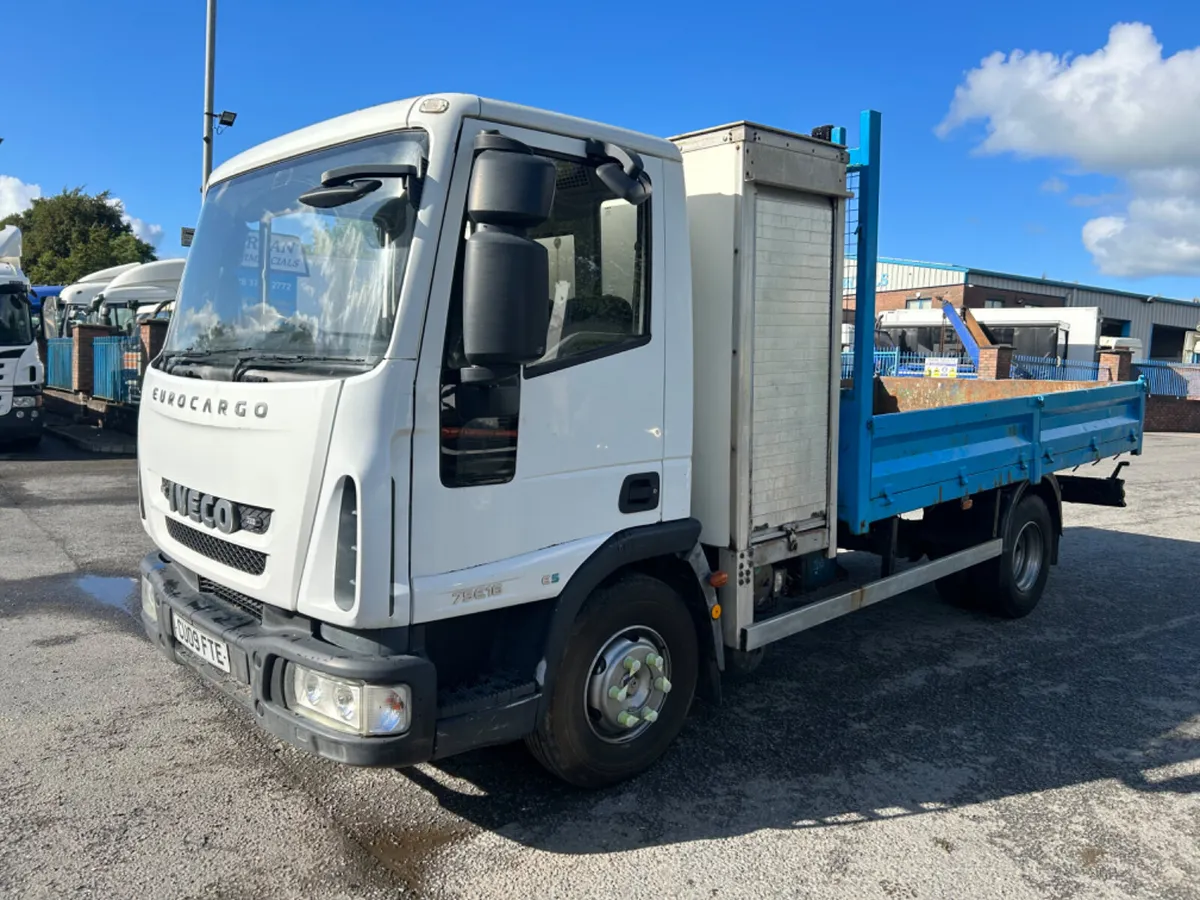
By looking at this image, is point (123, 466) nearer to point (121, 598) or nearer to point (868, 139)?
point (121, 598)

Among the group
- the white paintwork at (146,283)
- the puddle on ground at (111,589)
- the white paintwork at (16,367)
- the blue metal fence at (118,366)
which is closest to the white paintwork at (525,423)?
the puddle on ground at (111,589)

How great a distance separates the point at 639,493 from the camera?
354 cm

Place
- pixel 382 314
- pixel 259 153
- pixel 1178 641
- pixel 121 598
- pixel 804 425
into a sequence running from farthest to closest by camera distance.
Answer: pixel 121 598 < pixel 1178 641 < pixel 804 425 < pixel 259 153 < pixel 382 314

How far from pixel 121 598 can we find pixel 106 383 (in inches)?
530

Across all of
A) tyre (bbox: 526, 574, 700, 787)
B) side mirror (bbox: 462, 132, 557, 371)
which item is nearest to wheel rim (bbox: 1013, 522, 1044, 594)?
tyre (bbox: 526, 574, 700, 787)

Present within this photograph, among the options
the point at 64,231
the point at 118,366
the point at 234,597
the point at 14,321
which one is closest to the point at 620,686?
the point at 234,597

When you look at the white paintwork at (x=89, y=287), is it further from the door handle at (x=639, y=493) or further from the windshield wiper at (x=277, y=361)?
the door handle at (x=639, y=493)

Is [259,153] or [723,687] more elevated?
[259,153]

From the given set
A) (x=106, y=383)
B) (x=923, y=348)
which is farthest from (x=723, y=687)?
(x=923, y=348)

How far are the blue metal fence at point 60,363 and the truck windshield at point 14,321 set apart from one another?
7.12 meters

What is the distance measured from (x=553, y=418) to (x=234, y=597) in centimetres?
140

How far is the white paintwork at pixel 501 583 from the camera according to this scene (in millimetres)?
2885

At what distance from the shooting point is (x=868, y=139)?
4.26m

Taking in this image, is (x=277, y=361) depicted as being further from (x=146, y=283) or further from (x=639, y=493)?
(x=146, y=283)
